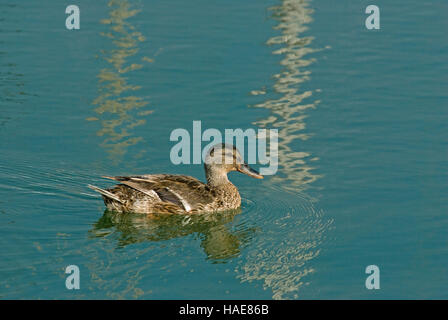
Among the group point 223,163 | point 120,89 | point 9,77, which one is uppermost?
point 9,77

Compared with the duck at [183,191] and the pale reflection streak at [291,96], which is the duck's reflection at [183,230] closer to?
the duck at [183,191]

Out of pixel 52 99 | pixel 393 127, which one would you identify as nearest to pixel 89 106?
pixel 52 99

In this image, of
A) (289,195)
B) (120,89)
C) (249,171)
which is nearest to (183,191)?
(249,171)

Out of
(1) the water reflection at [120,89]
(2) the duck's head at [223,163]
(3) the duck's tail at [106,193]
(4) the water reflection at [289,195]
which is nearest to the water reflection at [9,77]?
(1) the water reflection at [120,89]

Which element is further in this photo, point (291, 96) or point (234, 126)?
point (291, 96)

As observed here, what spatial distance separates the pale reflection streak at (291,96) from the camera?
45.9 ft

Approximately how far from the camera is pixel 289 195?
43.7ft

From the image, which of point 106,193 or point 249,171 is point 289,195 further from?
point 106,193

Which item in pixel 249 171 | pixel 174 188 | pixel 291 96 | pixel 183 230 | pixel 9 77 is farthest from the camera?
pixel 9 77

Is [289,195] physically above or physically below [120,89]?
below

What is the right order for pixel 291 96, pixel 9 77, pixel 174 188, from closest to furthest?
1. pixel 174 188
2. pixel 291 96
3. pixel 9 77

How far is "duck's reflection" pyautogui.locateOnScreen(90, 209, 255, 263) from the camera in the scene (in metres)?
11.8

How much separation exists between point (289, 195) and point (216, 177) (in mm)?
1109

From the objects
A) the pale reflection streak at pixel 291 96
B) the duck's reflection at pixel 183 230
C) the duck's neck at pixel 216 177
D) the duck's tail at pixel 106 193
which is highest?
the pale reflection streak at pixel 291 96
